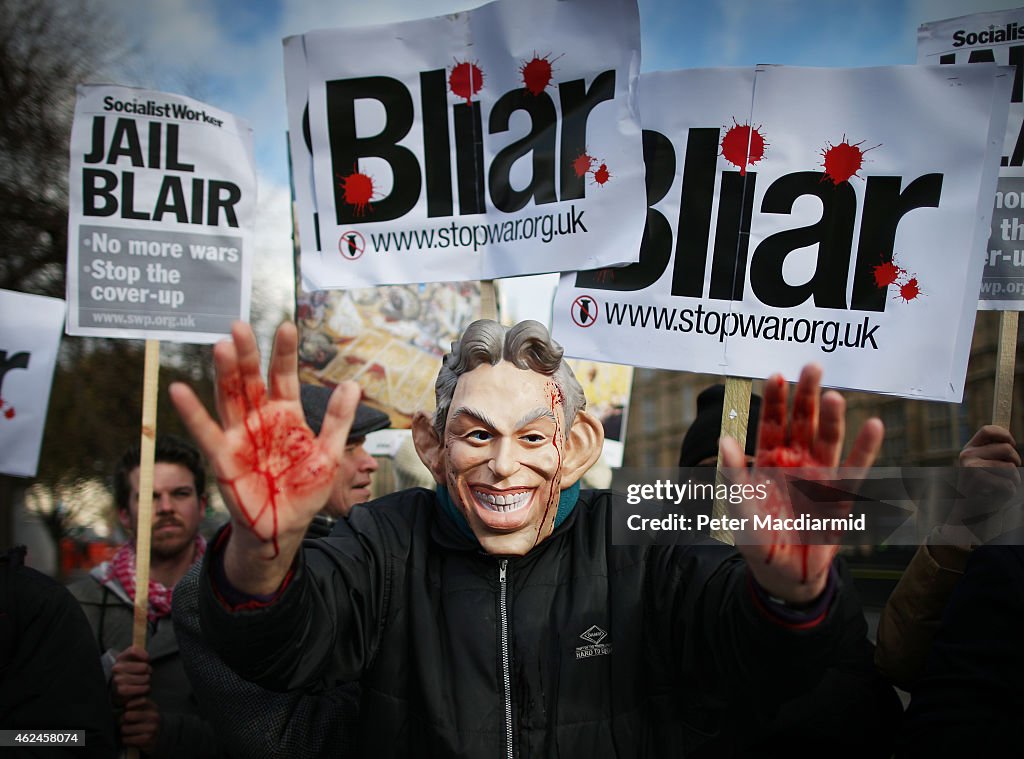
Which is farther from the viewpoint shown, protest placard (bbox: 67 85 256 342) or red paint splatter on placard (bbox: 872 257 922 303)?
protest placard (bbox: 67 85 256 342)

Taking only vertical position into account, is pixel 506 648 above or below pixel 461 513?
below

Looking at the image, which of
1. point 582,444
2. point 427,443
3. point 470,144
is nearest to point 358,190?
point 470,144

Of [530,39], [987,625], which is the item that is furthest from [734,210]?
[987,625]

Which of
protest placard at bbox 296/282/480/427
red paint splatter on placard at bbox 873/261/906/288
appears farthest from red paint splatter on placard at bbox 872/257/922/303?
protest placard at bbox 296/282/480/427

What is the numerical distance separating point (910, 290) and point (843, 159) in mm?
481

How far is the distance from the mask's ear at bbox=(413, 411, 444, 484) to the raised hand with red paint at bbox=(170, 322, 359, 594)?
574 millimetres

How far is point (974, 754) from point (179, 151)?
3.31m

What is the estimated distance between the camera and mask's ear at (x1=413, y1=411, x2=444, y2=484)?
234 cm

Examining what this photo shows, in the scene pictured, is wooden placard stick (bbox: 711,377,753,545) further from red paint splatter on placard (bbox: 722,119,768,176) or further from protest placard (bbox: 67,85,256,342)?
protest placard (bbox: 67,85,256,342)

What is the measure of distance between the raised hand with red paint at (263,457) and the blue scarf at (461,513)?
495mm

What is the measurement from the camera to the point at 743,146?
2.96 meters

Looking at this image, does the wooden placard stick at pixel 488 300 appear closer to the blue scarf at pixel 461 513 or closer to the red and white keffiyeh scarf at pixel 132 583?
the blue scarf at pixel 461 513

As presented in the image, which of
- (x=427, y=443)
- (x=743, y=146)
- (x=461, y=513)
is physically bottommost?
(x=461, y=513)

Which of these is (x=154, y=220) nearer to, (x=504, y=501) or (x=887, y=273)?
(x=504, y=501)
